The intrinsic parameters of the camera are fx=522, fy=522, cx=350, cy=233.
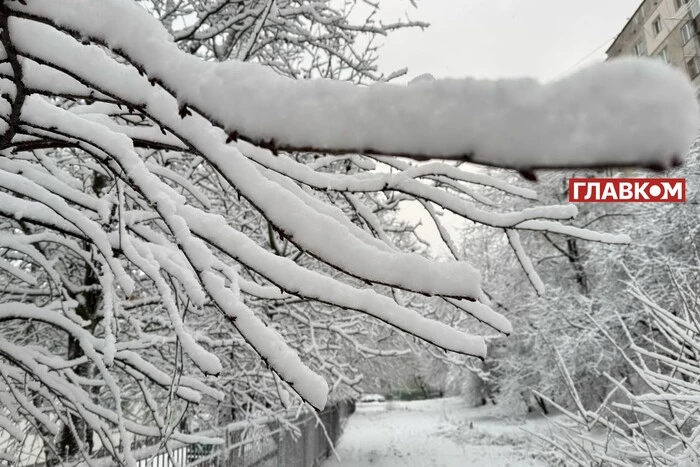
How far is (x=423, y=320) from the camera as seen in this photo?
1.29 meters

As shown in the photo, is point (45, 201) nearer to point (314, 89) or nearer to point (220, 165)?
point (220, 165)

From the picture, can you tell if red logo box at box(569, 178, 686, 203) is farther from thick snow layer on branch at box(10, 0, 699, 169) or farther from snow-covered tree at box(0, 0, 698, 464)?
thick snow layer on branch at box(10, 0, 699, 169)

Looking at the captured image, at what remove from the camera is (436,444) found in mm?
16203

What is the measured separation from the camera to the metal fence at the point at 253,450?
4.10 metres

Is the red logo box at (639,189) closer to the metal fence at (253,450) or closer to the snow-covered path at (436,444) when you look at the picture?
the snow-covered path at (436,444)

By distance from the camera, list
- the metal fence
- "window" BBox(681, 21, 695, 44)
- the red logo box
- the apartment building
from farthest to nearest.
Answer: "window" BBox(681, 21, 695, 44)
the apartment building
the red logo box
the metal fence

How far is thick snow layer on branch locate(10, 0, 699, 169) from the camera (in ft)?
1.26

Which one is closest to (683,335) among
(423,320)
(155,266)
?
(423,320)

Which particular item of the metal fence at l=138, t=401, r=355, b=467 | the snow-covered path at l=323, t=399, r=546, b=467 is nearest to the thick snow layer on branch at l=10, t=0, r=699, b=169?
the metal fence at l=138, t=401, r=355, b=467

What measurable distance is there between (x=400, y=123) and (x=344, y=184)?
1.17 m

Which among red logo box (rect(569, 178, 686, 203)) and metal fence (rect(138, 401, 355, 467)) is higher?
red logo box (rect(569, 178, 686, 203))

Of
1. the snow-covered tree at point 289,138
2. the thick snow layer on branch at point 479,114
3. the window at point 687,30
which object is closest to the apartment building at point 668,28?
the window at point 687,30

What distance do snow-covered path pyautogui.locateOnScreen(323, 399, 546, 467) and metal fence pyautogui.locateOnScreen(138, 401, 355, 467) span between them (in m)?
2.62

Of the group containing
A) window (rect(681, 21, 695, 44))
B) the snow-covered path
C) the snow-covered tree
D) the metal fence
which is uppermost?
window (rect(681, 21, 695, 44))
